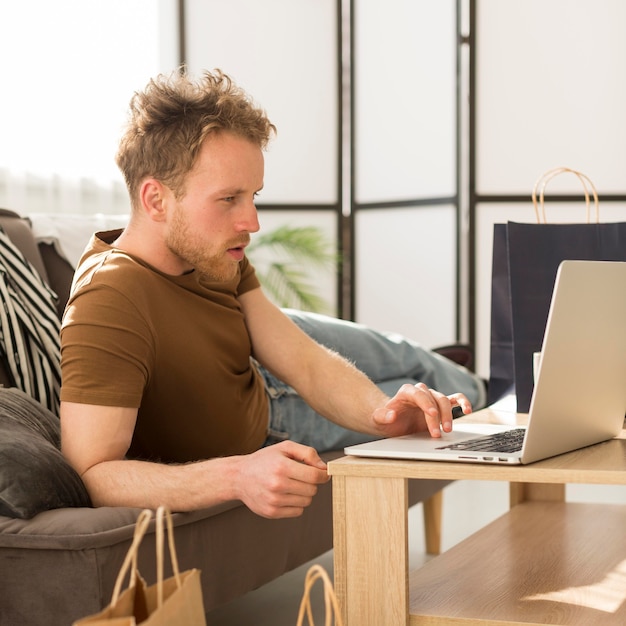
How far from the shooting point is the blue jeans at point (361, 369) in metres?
2.06

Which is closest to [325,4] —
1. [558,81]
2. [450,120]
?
[450,120]

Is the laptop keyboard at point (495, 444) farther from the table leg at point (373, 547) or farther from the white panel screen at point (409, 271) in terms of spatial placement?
the white panel screen at point (409, 271)

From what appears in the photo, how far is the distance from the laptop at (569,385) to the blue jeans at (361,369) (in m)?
0.74

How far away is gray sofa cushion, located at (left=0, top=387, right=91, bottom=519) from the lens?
129 centimetres

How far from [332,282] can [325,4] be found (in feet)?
3.81

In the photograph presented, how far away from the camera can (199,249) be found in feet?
5.27

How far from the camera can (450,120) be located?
401cm

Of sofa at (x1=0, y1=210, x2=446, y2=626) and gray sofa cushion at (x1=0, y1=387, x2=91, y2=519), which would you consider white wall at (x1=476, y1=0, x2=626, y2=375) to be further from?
gray sofa cushion at (x1=0, y1=387, x2=91, y2=519)

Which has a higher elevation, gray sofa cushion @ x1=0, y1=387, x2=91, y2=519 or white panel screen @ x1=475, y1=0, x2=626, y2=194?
white panel screen @ x1=475, y1=0, x2=626, y2=194

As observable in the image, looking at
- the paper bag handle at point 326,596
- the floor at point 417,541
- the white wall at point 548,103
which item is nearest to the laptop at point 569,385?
the paper bag handle at point 326,596

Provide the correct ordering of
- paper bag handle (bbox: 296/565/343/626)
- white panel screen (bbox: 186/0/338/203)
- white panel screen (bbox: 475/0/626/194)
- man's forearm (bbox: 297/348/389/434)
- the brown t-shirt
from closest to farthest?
paper bag handle (bbox: 296/565/343/626)
the brown t-shirt
man's forearm (bbox: 297/348/389/434)
white panel screen (bbox: 475/0/626/194)
white panel screen (bbox: 186/0/338/203)

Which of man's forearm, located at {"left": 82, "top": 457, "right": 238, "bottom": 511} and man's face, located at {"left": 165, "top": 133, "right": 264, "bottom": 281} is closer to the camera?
man's forearm, located at {"left": 82, "top": 457, "right": 238, "bottom": 511}

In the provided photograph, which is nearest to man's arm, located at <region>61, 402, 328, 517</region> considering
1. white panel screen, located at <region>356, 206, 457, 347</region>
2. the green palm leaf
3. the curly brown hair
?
the curly brown hair

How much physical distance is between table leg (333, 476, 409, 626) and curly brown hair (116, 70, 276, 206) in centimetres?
68
